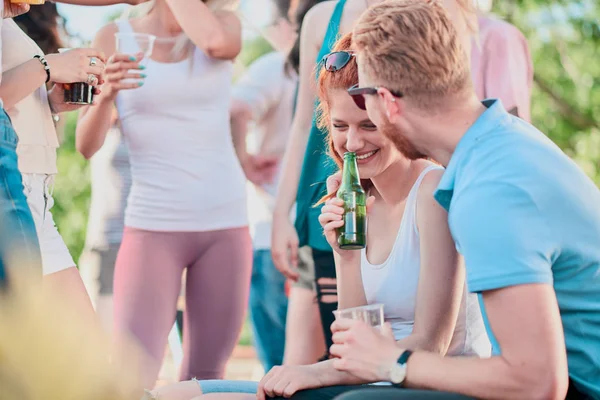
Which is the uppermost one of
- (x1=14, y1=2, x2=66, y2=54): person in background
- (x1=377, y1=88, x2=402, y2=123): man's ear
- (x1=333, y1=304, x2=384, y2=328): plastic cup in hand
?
(x1=14, y1=2, x2=66, y2=54): person in background

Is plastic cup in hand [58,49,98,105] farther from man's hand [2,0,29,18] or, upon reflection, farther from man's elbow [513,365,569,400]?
man's elbow [513,365,569,400]

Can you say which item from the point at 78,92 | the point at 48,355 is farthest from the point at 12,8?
the point at 48,355

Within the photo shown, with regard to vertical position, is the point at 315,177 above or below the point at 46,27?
below

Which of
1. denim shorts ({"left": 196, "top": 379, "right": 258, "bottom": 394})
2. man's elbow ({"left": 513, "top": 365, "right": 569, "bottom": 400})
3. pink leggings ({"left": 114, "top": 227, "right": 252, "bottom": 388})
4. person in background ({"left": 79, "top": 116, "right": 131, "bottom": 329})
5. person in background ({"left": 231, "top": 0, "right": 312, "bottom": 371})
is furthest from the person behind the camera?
person in background ({"left": 231, "top": 0, "right": 312, "bottom": 371})

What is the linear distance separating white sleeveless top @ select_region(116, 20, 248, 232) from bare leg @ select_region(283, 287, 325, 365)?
39 centimetres

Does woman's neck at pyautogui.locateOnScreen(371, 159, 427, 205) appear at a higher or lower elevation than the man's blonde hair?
lower

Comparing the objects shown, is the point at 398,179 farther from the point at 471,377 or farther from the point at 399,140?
the point at 471,377

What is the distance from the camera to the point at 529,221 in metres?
1.74

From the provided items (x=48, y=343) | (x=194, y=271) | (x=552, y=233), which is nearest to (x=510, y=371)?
(x=552, y=233)

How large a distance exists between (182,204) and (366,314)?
1644 millimetres

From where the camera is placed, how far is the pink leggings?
345cm

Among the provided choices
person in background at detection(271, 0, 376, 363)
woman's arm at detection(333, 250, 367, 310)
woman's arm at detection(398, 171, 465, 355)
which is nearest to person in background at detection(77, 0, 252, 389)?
person in background at detection(271, 0, 376, 363)

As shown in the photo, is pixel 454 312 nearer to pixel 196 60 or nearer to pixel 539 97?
pixel 196 60

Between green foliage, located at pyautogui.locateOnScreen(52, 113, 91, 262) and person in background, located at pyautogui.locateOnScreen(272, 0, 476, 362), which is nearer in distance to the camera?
person in background, located at pyautogui.locateOnScreen(272, 0, 476, 362)
